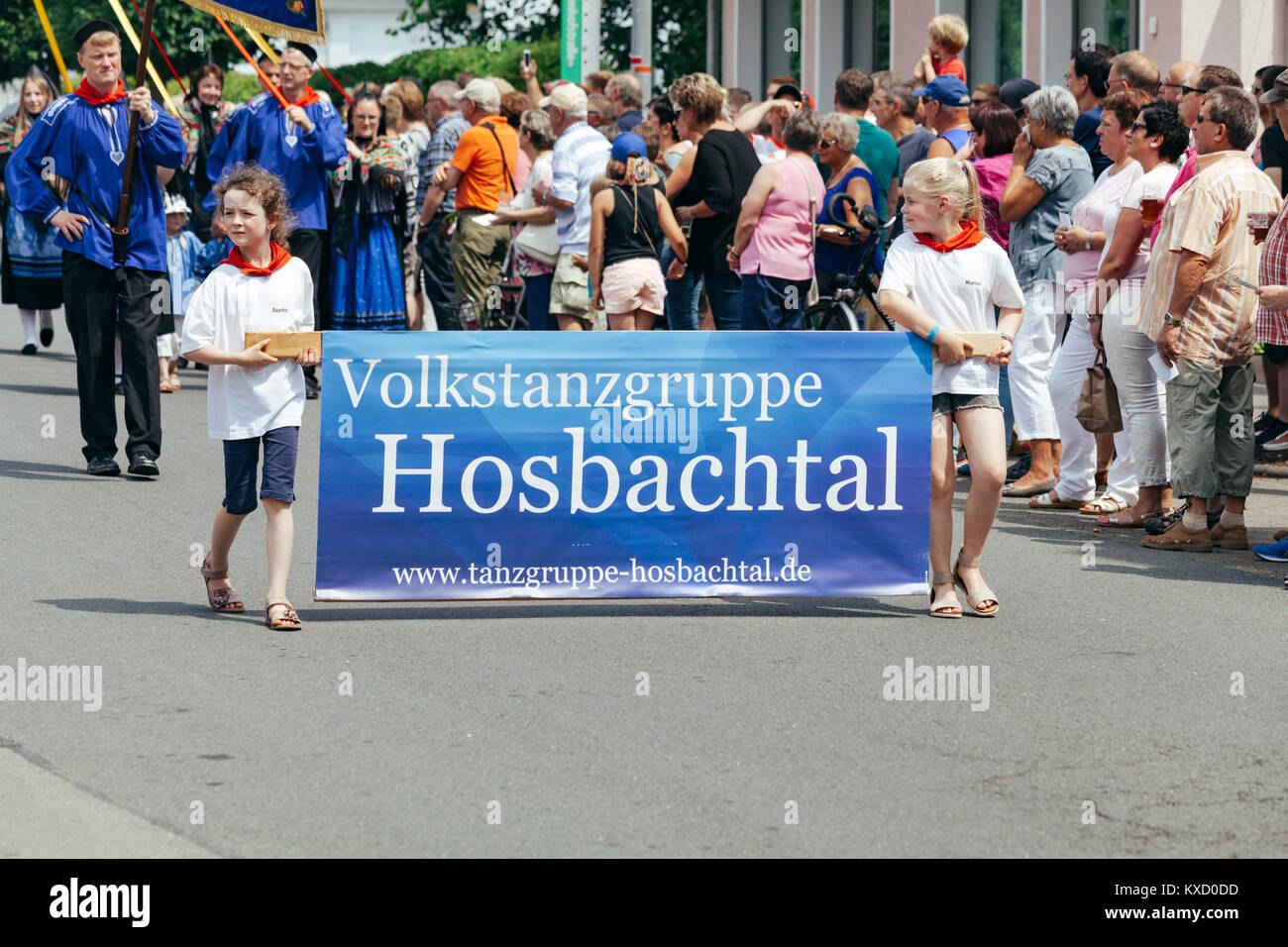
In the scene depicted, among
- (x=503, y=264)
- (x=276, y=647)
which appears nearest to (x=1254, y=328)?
(x=276, y=647)

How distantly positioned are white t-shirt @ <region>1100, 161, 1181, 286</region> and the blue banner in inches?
101

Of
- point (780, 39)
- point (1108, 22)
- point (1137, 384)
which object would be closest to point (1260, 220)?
point (1137, 384)

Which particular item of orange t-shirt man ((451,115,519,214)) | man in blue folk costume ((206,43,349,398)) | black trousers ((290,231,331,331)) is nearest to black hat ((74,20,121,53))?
man in blue folk costume ((206,43,349,398))

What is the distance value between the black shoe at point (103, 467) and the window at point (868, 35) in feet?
56.3

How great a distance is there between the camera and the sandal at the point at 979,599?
25.5ft

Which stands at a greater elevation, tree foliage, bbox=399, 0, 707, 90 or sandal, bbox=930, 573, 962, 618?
tree foliage, bbox=399, 0, 707, 90

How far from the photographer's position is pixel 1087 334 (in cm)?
1047

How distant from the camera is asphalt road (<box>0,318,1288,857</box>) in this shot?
5020 millimetres

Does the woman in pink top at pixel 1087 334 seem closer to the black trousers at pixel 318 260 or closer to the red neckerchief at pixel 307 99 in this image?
the black trousers at pixel 318 260

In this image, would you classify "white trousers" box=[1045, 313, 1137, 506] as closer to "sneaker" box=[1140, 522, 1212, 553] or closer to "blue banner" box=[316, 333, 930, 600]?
"sneaker" box=[1140, 522, 1212, 553]

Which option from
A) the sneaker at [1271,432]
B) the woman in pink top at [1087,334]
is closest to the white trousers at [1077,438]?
the woman in pink top at [1087,334]

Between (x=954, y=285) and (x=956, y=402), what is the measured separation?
46cm

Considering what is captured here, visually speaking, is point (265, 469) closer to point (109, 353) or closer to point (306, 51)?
point (109, 353)
